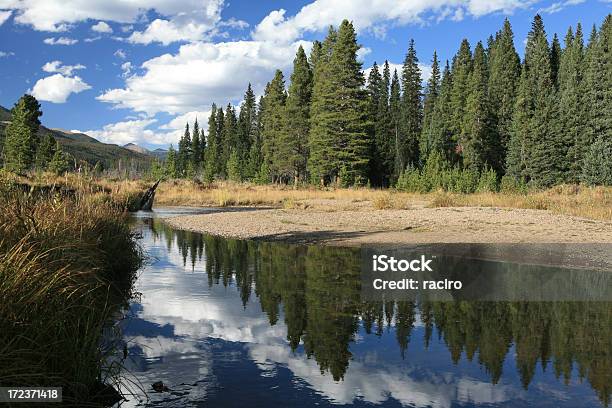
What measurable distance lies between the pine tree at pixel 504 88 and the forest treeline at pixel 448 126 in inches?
6.2

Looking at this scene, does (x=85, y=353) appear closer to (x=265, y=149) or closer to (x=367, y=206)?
(x=367, y=206)

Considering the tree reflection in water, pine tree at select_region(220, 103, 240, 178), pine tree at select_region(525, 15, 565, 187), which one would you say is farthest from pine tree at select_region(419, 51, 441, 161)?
the tree reflection in water

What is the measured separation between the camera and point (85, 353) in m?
4.15

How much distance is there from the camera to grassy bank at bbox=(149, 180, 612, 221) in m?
23.1

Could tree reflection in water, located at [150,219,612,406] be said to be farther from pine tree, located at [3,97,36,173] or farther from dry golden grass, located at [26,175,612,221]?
pine tree, located at [3,97,36,173]

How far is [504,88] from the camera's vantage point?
63.5 m

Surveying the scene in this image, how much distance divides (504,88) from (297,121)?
2903 cm

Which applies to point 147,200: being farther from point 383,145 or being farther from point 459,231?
point 383,145

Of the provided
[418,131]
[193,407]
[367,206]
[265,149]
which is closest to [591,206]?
[367,206]

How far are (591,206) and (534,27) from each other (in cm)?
7290

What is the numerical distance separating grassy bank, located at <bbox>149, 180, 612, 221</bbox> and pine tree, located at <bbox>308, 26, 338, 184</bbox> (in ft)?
21.9

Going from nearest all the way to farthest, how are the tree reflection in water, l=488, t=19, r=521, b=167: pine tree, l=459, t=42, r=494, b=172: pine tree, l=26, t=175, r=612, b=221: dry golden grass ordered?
the tree reflection in water → l=26, t=175, r=612, b=221: dry golden grass → l=459, t=42, r=494, b=172: pine tree → l=488, t=19, r=521, b=167: pine tree

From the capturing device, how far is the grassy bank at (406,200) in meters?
23.1

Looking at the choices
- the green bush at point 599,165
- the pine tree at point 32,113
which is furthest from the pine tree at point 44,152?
→ the green bush at point 599,165
